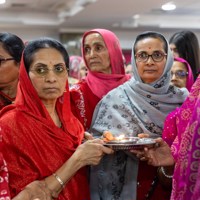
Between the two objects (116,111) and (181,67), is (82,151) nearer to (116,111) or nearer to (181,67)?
(116,111)

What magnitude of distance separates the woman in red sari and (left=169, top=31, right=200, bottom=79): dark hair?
2.24 feet

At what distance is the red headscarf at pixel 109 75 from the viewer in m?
2.62

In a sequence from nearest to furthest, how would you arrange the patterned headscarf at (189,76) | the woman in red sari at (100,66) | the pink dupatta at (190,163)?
the pink dupatta at (190,163), the woman in red sari at (100,66), the patterned headscarf at (189,76)

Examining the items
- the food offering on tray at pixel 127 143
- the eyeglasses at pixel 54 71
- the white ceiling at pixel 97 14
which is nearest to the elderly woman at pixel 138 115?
the food offering on tray at pixel 127 143

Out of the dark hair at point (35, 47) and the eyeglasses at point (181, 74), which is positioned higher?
the dark hair at point (35, 47)

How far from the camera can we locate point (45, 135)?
1758 millimetres

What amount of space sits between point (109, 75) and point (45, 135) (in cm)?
102

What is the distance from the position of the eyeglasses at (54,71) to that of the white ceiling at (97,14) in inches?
227

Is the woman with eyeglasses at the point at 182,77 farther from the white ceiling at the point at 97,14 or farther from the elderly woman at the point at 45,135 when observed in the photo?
the white ceiling at the point at 97,14

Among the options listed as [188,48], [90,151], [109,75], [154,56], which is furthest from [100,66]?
[90,151]

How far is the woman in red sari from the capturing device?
2.60m

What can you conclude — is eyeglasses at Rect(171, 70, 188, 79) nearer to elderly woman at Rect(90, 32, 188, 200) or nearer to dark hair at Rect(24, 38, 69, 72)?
elderly woman at Rect(90, 32, 188, 200)

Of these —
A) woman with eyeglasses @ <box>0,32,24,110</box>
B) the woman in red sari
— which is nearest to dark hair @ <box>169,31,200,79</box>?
the woman in red sari

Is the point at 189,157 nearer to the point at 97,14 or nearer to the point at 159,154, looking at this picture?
the point at 159,154
